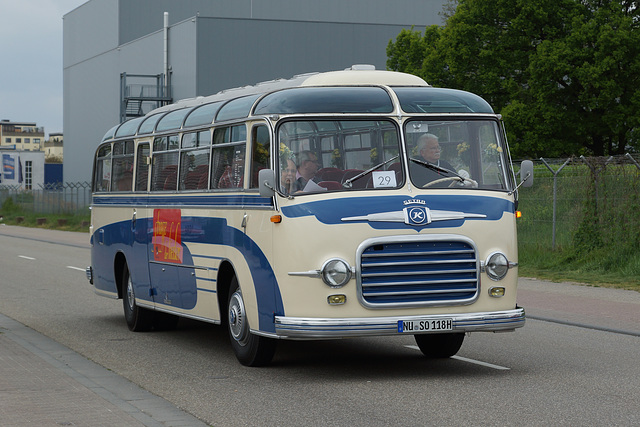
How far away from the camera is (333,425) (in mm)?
7648

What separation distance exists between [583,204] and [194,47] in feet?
115

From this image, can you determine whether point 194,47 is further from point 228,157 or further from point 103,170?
point 228,157

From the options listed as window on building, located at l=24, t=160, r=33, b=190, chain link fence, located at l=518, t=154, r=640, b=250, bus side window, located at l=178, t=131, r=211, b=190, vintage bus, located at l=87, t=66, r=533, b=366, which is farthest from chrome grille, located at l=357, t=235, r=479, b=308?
window on building, located at l=24, t=160, r=33, b=190

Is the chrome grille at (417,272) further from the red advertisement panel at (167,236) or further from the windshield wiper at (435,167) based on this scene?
the red advertisement panel at (167,236)

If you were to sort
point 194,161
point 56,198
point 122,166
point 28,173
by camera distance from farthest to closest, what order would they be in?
1. point 28,173
2. point 56,198
3. point 122,166
4. point 194,161

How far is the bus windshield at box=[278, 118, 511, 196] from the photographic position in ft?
32.6

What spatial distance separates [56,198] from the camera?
66750mm

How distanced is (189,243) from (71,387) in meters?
3.04

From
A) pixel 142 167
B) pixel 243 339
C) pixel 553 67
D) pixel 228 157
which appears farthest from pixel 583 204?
pixel 553 67

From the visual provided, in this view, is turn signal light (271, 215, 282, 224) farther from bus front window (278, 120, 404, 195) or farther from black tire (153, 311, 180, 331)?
black tire (153, 311, 180, 331)

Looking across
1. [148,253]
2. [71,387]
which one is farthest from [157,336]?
[71,387]

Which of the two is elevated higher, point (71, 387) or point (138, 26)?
point (138, 26)

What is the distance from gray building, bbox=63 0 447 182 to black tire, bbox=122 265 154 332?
3877cm

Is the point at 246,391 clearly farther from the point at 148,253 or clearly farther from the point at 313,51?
the point at 313,51
